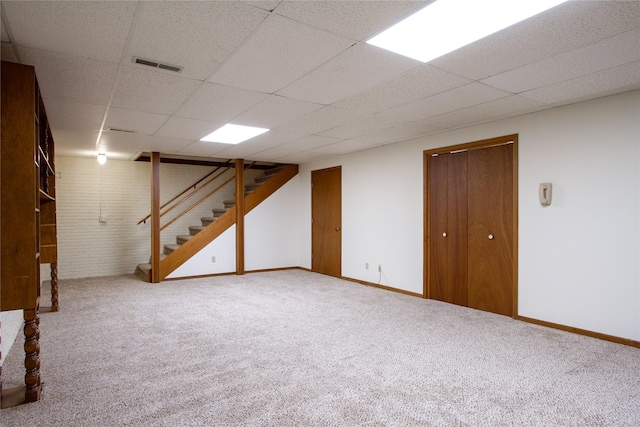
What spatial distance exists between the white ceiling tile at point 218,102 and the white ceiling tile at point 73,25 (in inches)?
32.7

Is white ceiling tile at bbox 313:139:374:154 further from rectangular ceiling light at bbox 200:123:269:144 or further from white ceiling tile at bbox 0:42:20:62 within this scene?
white ceiling tile at bbox 0:42:20:62

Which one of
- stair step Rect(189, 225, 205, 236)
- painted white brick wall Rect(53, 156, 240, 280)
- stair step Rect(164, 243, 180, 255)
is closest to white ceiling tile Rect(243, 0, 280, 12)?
stair step Rect(164, 243, 180, 255)

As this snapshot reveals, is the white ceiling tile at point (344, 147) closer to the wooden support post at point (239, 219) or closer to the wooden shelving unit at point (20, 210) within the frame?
the wooden support post at point (239, 219)

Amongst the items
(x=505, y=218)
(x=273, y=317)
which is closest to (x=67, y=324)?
(x=273, y=317)

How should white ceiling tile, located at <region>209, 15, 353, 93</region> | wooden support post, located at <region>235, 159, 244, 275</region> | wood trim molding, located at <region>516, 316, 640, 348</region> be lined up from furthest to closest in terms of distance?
wooden support post, located at <region>235, 159, 244, 275</region>, wood trim molding, located at <region>516, 316, 640, 348</region>, white ceiling tile, located at <region>209, 15, 353, 93</region>

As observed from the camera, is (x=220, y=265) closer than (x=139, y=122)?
No

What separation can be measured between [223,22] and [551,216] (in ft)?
11.7

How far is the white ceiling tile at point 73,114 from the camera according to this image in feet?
11.6

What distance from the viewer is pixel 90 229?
7000mm

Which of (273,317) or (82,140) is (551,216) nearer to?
(273,317)

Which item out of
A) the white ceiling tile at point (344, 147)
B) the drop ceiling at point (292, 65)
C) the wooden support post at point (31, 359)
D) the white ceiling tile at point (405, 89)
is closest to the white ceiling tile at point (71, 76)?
the drop ceiling at point (292, 65)

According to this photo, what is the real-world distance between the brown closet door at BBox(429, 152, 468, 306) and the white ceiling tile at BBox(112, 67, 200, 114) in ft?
10.8

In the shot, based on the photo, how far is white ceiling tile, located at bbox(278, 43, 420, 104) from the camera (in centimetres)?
244

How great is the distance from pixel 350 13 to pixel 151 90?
6.53 ft
